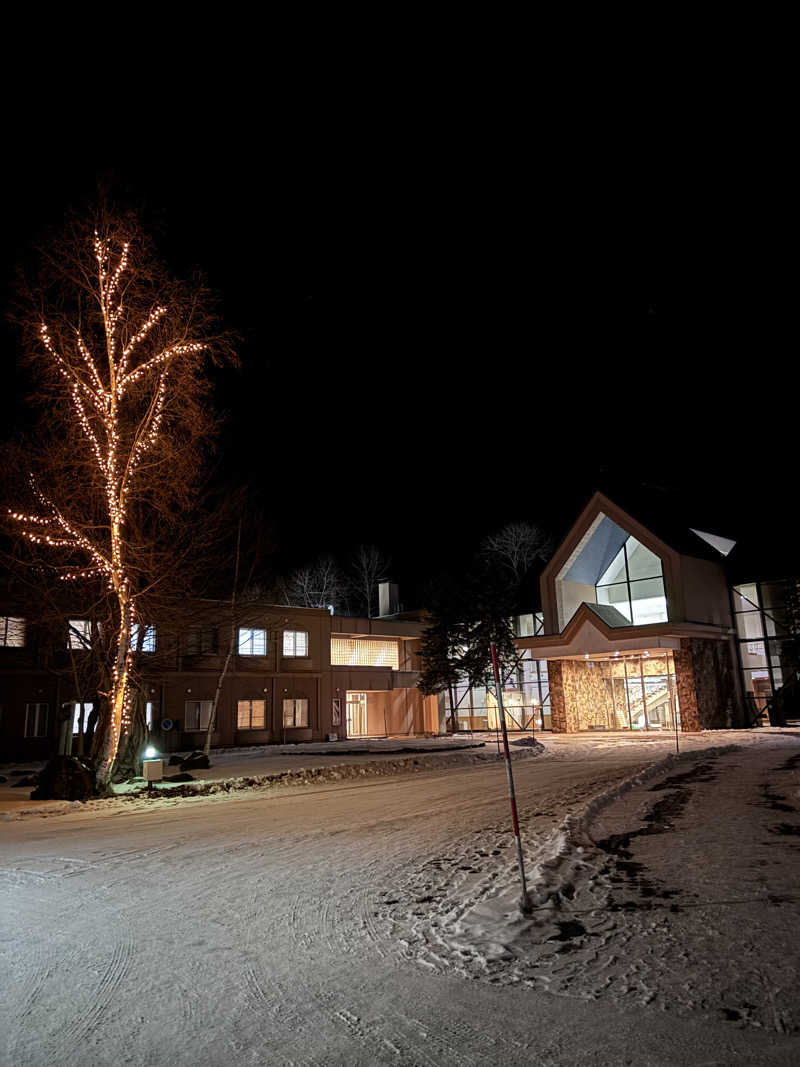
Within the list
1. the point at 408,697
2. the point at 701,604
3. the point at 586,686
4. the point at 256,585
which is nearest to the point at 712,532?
the point at 701,604

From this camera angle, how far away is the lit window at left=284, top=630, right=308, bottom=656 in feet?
116

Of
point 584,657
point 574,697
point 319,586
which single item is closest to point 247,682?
point 574,697

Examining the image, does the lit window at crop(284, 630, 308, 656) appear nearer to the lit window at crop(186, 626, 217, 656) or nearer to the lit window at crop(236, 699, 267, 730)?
the lit window at crop(236, 699, 267, 730)

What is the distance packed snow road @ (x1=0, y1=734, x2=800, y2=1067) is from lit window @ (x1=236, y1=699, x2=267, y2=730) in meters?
23.8

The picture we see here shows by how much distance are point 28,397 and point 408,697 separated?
30.9 meters

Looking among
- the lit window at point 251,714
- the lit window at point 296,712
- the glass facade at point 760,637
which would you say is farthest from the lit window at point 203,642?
the glass facade at point 760,637

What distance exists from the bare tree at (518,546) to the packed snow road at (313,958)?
4207 centimetres

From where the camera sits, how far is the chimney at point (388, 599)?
157ft

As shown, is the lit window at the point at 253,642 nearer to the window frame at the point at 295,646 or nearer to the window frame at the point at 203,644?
the window frame at the point at 295,646

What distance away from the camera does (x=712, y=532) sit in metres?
37.1

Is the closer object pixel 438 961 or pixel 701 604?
pixel 438 961

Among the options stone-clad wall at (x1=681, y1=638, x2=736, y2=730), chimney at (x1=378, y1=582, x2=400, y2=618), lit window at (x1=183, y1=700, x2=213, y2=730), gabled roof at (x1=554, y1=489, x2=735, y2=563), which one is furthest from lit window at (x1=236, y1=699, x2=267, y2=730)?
stone-clad wall at (x1=681, y1=638, x2=736, y2=730)

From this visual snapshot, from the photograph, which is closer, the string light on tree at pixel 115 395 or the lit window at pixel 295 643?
the string light on tree at pixel 115 395

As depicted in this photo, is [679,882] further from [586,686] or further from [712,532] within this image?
[712,532]
